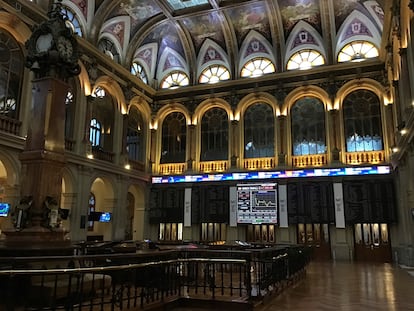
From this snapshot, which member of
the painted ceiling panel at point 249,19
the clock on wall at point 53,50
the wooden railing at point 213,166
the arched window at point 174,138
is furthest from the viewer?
the arched window at point 174,138

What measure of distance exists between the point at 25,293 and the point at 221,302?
9.91ft

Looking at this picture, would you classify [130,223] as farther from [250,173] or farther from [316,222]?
[316,222]

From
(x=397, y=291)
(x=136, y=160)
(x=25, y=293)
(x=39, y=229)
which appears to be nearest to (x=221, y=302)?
(x=25, y=293)

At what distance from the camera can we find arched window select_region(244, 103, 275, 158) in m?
20.4

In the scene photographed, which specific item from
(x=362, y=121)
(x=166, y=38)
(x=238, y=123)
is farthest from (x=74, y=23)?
(x=362, y=121)

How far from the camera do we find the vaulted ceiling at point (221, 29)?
61.0 feet

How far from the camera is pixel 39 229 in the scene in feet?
20.8

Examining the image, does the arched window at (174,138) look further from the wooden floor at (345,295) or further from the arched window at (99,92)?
the wooden floor at (345,295)

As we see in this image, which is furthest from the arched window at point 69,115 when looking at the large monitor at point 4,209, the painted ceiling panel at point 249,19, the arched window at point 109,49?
the painted ceiling panel at point 249,19

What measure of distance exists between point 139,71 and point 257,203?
10.7 meters

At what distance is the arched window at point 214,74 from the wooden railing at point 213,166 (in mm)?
5018

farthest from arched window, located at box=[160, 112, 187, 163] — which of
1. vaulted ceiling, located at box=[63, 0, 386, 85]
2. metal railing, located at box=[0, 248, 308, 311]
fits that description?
metal railing, located at box=[0, 248, 308, 311]

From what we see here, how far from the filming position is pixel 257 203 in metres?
19.4

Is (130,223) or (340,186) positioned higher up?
(340,186)
